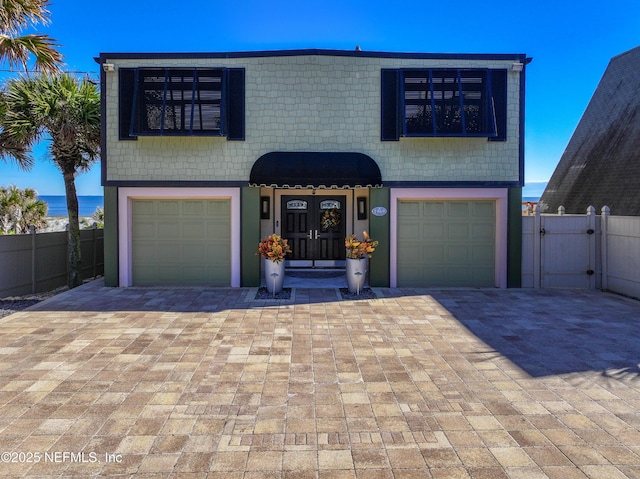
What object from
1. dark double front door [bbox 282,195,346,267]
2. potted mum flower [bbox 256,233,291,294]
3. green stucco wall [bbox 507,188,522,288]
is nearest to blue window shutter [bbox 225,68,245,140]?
potted mum flower [bbox 256,233,291,294]

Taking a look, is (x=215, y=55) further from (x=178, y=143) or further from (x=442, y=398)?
(x=442, y=398)

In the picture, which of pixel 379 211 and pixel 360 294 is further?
pixel 379 211

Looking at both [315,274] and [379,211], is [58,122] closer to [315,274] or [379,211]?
[315,274]

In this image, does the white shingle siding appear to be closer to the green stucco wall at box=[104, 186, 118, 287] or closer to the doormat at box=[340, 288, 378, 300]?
the green stucco wall at box=[104, 186, 118, 287]

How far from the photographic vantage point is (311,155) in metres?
12.0

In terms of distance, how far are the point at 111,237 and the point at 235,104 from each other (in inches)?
193

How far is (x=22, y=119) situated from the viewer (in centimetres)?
1188

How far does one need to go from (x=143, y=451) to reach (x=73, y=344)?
12.7 ft

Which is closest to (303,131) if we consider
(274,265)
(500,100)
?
(274,265)

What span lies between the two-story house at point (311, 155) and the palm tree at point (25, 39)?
240cm

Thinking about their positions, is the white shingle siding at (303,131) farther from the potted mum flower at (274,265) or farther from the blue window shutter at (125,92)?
the potted mum flower at (274,265)

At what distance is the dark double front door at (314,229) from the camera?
14.9 metres

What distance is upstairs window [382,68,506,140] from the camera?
39.2ft

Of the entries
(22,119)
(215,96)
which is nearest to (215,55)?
(215,96)
